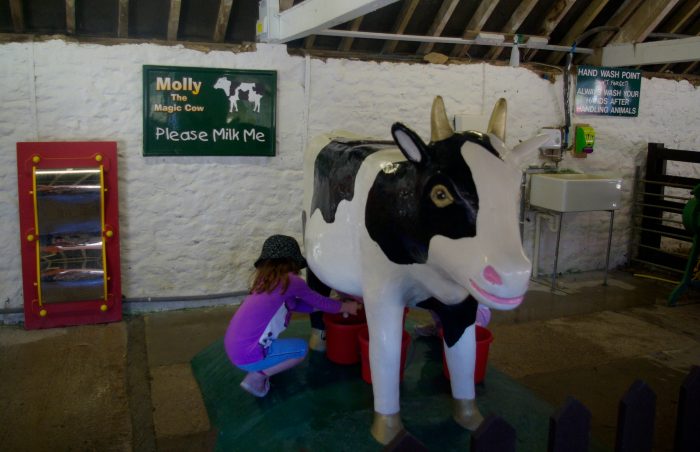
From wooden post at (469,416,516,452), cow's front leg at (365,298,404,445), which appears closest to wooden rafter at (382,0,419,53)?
cow's front leg at (365,298,404,445)

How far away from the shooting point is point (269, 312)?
305 centimetres

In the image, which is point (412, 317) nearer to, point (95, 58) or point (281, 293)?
point (281, 293)

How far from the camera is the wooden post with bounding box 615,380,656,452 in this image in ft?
5.66

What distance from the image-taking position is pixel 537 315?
17.0 ft

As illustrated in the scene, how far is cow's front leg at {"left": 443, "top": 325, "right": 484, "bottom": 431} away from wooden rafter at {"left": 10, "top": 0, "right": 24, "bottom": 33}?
3801mm

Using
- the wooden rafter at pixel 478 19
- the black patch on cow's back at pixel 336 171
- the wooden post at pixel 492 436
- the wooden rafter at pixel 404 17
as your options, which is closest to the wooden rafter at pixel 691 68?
the wooden rafter at pixel 478 19

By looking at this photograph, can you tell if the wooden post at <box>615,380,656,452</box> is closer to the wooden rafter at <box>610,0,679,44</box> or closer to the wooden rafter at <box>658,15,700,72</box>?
the wooden rafter at <box>610,0,679,44</box>

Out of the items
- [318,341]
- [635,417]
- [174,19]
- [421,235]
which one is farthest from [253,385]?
[174,19]

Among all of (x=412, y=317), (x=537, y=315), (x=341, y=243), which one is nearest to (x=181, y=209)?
(x=412, y=317)

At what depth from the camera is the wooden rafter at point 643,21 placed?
5.60 meters

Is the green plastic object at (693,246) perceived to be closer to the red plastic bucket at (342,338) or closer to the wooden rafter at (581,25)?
the wooden rafter at (581,25)

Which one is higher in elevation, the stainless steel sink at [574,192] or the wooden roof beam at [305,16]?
the wooden roof beam at [305,16]

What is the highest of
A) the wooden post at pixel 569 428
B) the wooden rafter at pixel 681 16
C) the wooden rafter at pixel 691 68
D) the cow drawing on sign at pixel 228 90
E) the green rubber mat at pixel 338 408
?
the wooden rafter at pixel 681 16

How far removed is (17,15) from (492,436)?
4.41 m
